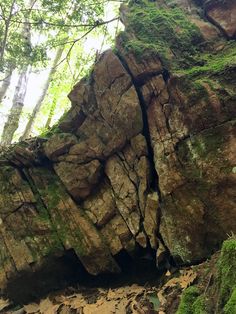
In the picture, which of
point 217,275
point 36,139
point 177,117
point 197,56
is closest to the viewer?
point 217,275

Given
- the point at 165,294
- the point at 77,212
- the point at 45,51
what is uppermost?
the point at 45,51

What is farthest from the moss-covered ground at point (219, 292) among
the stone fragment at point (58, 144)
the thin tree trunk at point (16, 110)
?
the thin tree trunk at point (16, 110)

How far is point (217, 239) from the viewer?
775 centimetres

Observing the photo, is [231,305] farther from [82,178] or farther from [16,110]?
[16,110]

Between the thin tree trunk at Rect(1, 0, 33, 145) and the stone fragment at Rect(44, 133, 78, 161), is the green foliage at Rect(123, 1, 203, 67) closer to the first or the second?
the stone fragment at Rect(44, 133, 78, 161)

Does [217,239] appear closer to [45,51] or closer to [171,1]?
[171,1]

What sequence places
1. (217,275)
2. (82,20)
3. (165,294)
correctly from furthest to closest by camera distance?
(82,20) → (165,294) → (217,275)

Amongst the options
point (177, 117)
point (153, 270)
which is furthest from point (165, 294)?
point (177, 117)

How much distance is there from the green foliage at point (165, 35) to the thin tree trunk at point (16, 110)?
7.66 meters

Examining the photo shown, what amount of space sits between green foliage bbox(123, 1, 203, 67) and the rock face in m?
0.05

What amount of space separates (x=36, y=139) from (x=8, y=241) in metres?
3.30

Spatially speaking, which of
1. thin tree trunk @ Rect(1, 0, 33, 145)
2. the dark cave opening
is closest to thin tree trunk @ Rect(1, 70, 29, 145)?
thin tree trunk @ Rect(1, 0, 33, 145)

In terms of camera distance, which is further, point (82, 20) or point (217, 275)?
point (82, 20)

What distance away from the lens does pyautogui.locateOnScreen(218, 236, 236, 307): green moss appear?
4.68 m
